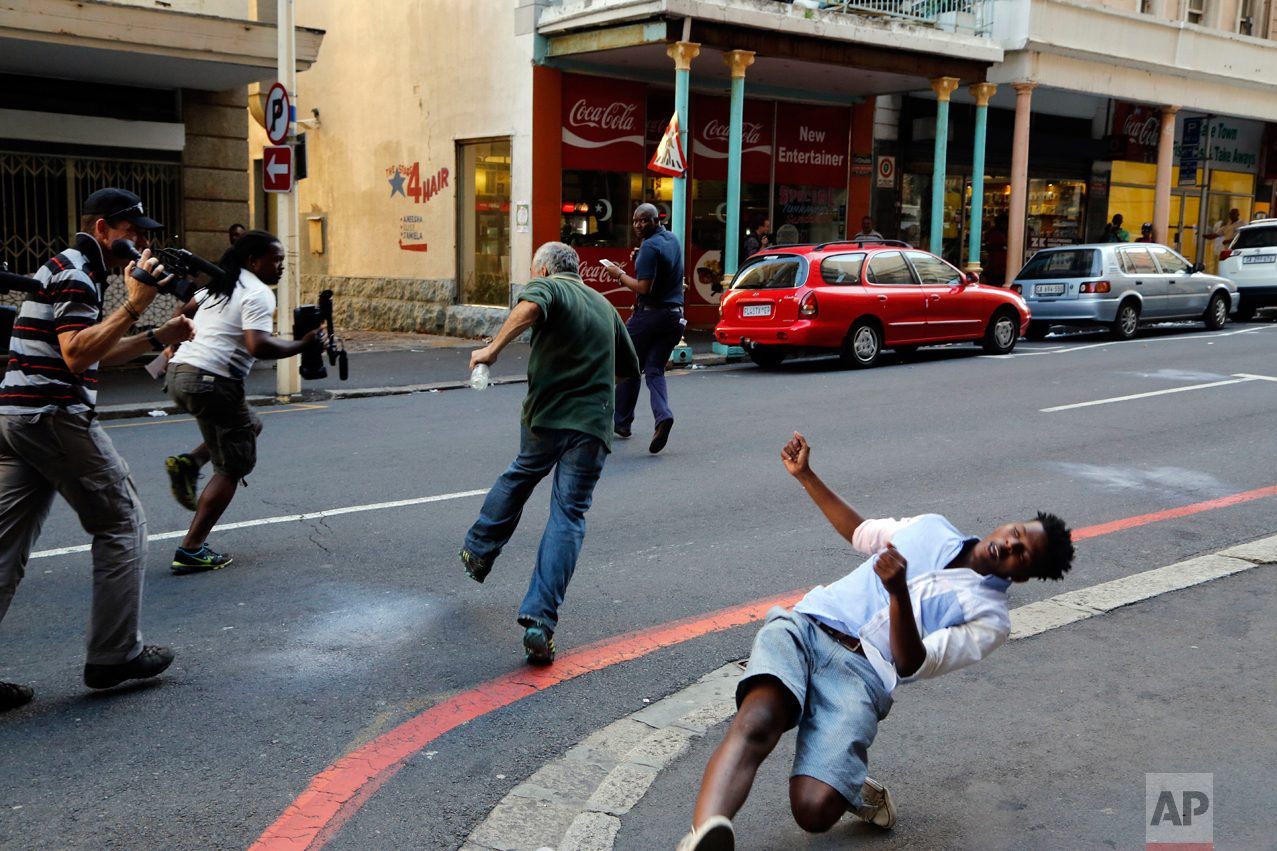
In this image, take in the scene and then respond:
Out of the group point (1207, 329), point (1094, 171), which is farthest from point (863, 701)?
point (1094, 171)

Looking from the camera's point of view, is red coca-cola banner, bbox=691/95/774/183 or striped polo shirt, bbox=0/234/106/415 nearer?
striped polo shirt, bbox=0/234/106/415

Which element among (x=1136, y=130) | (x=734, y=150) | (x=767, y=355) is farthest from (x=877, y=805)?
(x=1136, y=130)

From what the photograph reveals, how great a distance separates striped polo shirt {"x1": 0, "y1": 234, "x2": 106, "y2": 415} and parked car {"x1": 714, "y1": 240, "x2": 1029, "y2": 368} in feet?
35.4

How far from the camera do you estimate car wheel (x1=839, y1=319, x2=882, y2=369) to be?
47.9ft

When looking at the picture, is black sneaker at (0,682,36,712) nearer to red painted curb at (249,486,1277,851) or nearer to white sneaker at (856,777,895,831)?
red painted curb at (249,486,1277,851)

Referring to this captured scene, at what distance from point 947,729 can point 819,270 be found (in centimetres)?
1087

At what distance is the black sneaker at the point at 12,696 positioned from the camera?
410 cm

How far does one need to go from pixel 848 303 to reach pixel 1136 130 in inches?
647

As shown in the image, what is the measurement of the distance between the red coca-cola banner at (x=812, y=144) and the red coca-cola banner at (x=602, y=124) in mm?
3478

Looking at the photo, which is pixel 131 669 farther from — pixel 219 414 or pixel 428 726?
pixel 219 414

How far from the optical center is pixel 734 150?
17062 mm

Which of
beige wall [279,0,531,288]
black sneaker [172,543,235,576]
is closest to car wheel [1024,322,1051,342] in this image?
beige wall [279,0,531,288]

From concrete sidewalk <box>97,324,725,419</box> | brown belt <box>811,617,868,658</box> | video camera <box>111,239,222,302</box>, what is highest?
video camera <box>111,239,222,302</box>

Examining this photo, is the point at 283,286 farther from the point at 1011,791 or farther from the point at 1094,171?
the point at 1094,171
